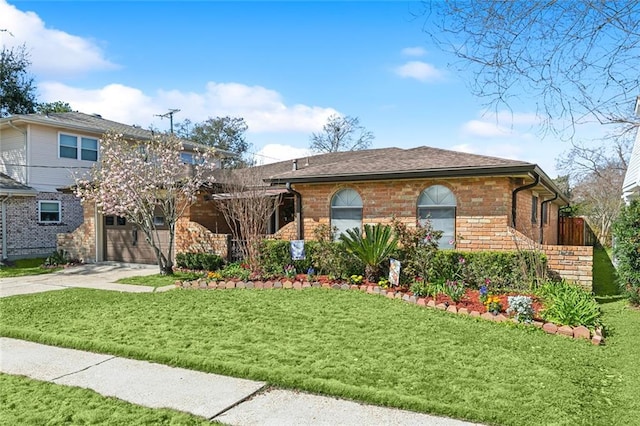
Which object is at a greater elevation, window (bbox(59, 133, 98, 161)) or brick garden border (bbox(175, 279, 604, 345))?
window (bbox(59, 133, 98, 161))

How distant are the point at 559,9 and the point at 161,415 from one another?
4.55 meters

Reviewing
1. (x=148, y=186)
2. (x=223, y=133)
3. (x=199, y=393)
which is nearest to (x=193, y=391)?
(x=199, y=393)

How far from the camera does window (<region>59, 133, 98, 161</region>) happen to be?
2012cm

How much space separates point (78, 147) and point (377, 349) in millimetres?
19919

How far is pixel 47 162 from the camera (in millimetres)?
19531

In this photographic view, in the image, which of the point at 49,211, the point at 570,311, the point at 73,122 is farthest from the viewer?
the point at 73,122

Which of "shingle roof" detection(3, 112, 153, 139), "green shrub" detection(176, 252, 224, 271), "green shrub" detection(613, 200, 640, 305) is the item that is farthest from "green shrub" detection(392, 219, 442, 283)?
"shingle roof" detection(3, 112, 153, 139)

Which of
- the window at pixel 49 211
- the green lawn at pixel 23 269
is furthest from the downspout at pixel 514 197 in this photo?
the window at pixel 49 211

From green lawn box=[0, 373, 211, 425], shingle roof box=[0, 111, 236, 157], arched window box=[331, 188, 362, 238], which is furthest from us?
shingle roof box=[0, 111, 236, 157]

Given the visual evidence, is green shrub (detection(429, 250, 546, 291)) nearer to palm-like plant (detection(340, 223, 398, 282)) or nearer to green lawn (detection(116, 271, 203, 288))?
palm-like plant (detection(340, 223, 398, 282))

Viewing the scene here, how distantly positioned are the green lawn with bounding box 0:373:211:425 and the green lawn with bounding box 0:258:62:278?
11.8m

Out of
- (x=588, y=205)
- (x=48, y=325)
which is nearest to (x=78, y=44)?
(x=48, y=325)

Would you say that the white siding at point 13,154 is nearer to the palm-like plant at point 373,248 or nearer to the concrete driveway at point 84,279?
the concrete driveway at point 84,279

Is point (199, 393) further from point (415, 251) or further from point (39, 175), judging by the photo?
point (39, 175)
